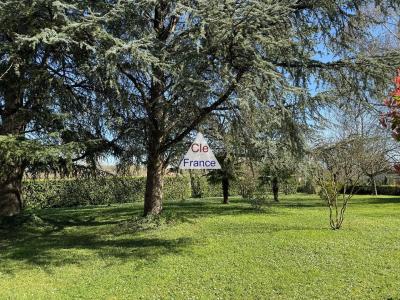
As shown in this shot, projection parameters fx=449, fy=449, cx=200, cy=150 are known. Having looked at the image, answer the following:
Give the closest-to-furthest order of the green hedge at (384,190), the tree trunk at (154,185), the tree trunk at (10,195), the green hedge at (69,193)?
Result: the tree trunk at (10,195)
the tree trunk at (154,185)
the green hedge at (69,193)
the green hedge at (384,190)

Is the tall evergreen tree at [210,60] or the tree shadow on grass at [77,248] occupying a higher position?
the tall evergreen tree at [210,60]

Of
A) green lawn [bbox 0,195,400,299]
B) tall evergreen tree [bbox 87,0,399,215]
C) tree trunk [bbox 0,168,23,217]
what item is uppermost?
tall evergreen tree [bbox 87,0,399,215]

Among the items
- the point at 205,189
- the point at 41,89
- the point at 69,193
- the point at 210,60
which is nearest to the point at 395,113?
the point at 210,60

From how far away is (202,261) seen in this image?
8297mm

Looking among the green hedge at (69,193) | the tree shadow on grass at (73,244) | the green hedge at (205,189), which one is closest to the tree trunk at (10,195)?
the tree shadow on grass at (73,244)

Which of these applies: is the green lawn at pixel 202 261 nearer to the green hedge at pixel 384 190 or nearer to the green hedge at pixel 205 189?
the green hedge at pixel 205 189

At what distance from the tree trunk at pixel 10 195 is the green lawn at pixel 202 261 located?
2.75 feet

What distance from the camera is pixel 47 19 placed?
364 inches

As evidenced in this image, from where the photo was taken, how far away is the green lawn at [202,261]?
660 cm

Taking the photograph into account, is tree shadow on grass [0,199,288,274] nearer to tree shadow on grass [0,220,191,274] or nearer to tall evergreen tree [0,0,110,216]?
tree shadow on grass [0,220,191,274]

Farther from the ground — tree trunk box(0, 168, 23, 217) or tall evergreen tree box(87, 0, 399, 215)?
tall evergreen tree box(87, 0, 399, 215)

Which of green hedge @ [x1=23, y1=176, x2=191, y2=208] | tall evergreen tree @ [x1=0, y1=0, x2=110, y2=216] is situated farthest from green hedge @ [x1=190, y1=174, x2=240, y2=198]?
tall evergreen tree @ [x1=0, y1=0, x2=110, y2=216]

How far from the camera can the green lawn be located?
6.60 m

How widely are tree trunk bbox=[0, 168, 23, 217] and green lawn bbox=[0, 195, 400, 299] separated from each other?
0.84 m
